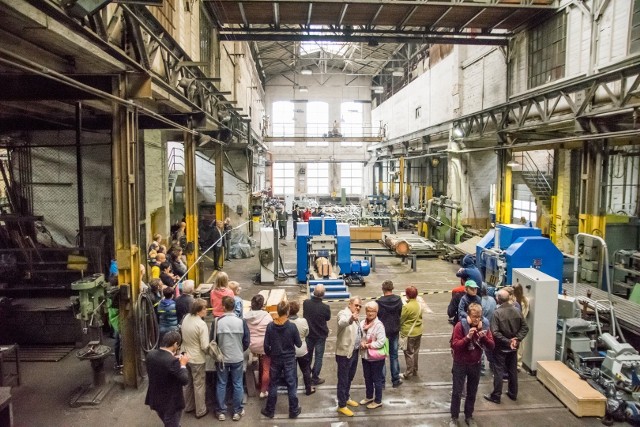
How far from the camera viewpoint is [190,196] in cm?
1028

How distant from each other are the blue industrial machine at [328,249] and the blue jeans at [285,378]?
6218 mm

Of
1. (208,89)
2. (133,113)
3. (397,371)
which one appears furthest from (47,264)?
(397,371)

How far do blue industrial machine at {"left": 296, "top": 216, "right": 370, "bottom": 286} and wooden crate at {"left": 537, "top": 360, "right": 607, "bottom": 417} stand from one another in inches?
241

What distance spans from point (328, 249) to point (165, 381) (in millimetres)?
7934

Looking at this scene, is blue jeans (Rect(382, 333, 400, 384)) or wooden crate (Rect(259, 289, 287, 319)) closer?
blue jeans (Rect(382, 333, 400, 384))

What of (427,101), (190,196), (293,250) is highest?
(427,101)

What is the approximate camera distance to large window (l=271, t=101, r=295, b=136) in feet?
118

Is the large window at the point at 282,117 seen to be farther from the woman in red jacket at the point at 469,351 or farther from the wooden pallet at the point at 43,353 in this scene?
the woman in red jacket at the point at 469,351

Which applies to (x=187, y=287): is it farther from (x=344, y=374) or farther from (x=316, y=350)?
(x=344, y=374)

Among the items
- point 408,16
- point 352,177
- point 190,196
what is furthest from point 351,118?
point 190,196

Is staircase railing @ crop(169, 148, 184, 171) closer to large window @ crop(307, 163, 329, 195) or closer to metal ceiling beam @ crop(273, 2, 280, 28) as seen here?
metal ceiling beam @ crop(273, 2, 280, 28)

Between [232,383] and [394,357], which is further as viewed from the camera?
[394,357]

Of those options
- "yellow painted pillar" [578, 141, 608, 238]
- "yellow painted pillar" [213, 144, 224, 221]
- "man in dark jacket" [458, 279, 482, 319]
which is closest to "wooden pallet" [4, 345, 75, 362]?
"yellow painted pillar" [213, 144, 224, 221]

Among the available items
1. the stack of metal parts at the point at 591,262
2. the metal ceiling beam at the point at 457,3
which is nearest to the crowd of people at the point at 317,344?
the stack of metal parts at the point at 591,262
